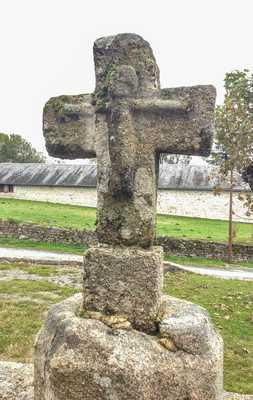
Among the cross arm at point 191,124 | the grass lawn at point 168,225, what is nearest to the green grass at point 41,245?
the grass lawn at point 168,225

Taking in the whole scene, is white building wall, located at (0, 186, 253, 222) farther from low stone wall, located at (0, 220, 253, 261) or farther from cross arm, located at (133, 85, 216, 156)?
cross arm, located at (133, 85, 216, 156)

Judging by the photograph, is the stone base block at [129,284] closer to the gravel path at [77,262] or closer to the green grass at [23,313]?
the green grass at [23,313]

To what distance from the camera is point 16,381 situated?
3674 mm

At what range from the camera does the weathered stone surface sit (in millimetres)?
3391

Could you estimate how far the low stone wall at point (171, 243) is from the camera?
20.2 meters

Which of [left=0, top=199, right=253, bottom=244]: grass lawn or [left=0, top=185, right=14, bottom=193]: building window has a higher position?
[left=0, top=185, right=14, bottom=193]: building window

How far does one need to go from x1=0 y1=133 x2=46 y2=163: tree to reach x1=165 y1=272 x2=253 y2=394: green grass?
54.4 m

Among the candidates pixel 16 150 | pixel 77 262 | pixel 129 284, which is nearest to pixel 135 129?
pixel 129 284

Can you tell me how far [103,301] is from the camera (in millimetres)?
3020

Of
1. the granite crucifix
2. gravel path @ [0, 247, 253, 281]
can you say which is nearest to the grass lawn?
gravel path @ [0, 247, 253, 281]

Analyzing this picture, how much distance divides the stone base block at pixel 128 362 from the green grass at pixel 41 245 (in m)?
15.8

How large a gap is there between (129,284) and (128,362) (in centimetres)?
57

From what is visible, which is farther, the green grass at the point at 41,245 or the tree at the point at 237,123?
the green grass at the point at 41,245

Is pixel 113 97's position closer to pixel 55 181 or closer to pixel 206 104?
pixel 206 104
